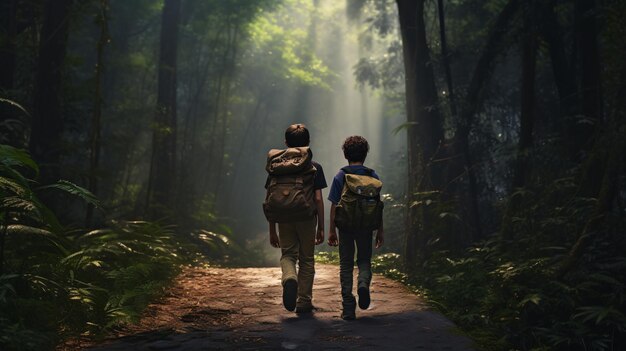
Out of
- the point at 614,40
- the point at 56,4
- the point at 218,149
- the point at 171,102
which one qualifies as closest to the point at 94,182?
the point at 56,4

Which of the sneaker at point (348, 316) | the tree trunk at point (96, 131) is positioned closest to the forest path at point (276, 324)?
the sneaker at point (348, 316)

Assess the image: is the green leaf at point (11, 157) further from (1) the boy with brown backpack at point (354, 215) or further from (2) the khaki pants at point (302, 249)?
(1) the boy with brown backpack at point (354, 215)

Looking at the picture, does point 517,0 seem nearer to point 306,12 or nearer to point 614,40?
point 614,40

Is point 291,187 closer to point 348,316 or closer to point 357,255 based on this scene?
point 357,255

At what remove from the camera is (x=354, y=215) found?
620 cm

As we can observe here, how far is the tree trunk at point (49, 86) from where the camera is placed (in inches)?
442

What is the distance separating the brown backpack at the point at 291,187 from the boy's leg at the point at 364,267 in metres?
0.56

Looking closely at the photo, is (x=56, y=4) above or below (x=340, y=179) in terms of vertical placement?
above

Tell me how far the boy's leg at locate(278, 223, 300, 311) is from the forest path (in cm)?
20

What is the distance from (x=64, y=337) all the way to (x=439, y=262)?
217 inches

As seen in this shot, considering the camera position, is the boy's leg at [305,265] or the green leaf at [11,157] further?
the boy's leg at [305,265]

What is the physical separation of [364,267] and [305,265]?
2.01 ft

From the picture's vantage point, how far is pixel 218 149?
35969mm

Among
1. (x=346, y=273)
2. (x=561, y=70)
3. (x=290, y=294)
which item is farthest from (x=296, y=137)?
(x=561, y=70)
